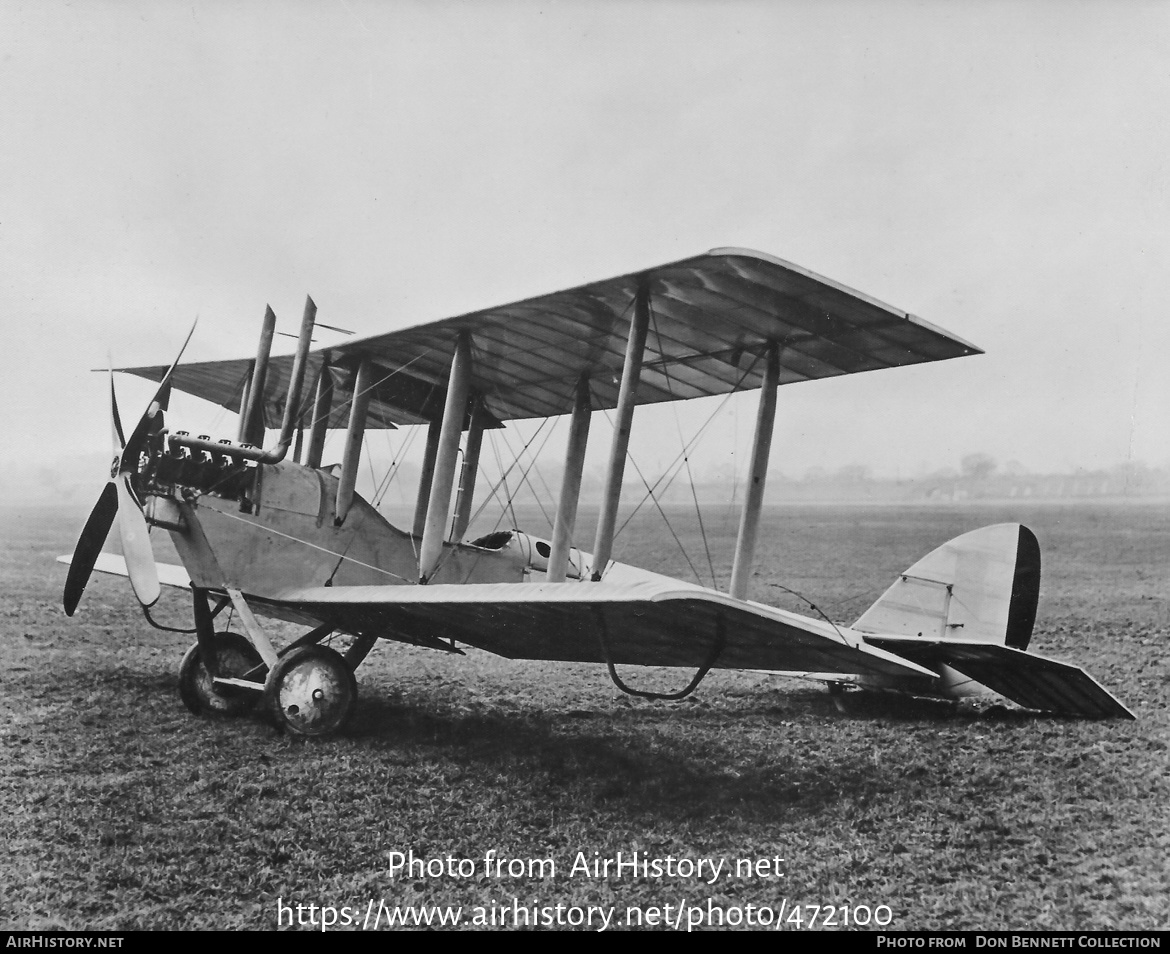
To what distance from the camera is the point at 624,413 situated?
4.73 metres

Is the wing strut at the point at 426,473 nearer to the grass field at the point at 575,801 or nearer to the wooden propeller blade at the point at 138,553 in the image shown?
the grass field at the point at 575,801

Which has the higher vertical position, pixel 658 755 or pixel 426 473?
pixel 426 473

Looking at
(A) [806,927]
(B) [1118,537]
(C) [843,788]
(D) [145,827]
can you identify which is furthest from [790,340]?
(B) [1118,537]

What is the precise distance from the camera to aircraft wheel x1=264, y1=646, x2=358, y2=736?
17.0 feet

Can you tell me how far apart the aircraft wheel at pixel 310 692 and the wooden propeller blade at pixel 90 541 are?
5.29 feet

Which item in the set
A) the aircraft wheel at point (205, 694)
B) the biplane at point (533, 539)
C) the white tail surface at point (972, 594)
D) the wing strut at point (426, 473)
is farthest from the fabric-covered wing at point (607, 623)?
the white tail surface at point (972, 594)

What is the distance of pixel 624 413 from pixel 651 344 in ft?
4.76

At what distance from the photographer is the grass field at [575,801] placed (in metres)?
3.12

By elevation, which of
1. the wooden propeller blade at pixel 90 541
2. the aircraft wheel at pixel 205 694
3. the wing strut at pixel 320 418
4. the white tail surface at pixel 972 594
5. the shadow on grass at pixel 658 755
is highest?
the wing strut at pixel 320 418

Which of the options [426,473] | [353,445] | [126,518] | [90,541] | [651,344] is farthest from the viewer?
[426,473]

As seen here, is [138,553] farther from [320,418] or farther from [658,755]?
[658,755]

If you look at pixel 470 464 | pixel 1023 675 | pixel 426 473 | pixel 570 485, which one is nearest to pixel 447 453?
pixel 570 485

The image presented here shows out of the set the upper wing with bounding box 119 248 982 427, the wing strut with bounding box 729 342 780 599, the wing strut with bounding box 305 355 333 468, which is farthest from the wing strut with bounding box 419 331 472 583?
the wing strut with bounding box 729 342 780 599
